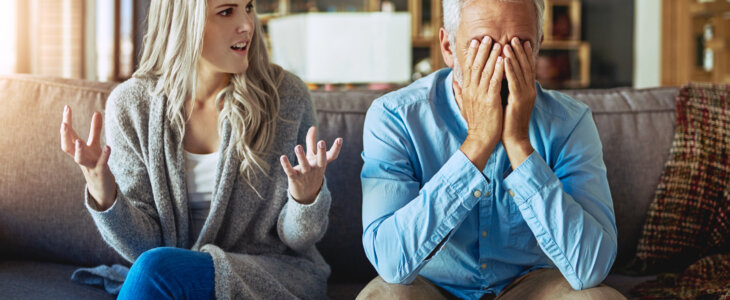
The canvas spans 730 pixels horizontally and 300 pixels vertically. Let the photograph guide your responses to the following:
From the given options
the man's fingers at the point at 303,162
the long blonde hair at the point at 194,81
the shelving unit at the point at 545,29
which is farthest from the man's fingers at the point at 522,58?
the shelving unit at the point at 545,29

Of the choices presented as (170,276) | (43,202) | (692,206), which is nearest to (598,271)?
(692,206)

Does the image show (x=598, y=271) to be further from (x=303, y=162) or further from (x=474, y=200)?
(x=303, y=162)

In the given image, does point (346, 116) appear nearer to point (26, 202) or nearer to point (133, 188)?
point (133, 188)

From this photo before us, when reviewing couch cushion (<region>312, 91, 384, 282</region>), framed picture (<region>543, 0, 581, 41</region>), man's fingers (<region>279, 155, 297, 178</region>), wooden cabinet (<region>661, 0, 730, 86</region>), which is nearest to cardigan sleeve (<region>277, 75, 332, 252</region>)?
man's fingers (<region>279, 155, 297, 178</region>)

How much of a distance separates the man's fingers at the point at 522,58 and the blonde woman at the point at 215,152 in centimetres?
49

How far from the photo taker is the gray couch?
1.85 m

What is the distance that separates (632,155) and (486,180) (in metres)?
0.77

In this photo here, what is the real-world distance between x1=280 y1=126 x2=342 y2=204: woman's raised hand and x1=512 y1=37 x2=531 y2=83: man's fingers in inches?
14.6

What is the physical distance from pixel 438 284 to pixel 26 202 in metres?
1.11

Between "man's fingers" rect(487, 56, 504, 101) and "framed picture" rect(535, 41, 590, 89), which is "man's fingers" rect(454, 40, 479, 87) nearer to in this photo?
"man's fingers" rect(487, 56, 504, 101)

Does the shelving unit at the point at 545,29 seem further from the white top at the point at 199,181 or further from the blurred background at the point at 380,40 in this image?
the white top at the point at 199,181

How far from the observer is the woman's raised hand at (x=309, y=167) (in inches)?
54.2

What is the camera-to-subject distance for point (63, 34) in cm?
470

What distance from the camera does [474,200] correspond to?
1.33 metres
